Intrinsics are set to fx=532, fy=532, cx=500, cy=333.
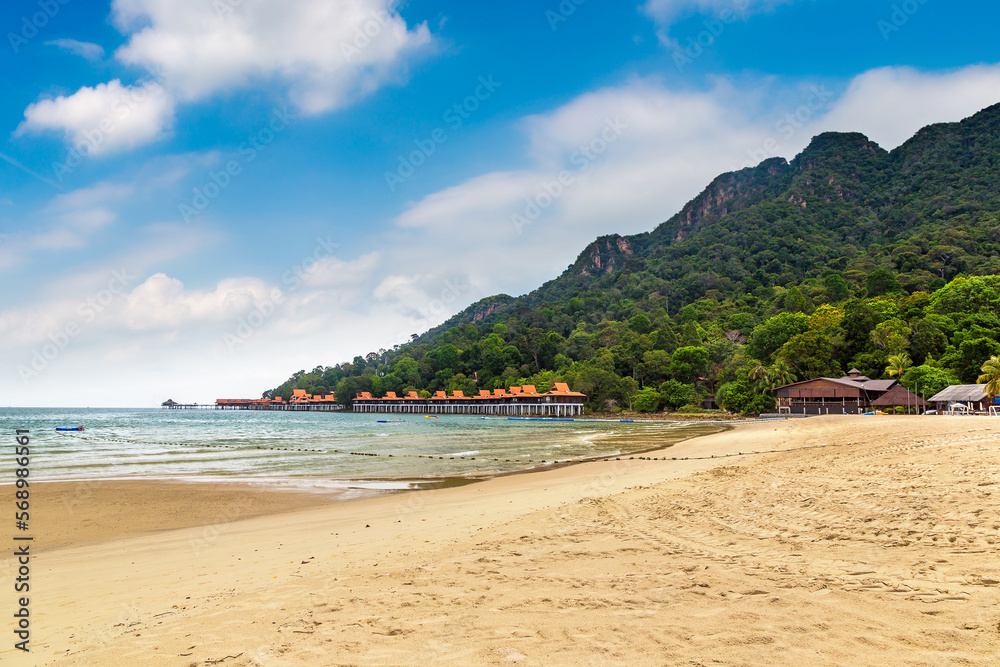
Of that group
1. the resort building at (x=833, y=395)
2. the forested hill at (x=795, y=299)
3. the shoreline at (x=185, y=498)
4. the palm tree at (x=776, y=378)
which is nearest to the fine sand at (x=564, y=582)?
the shoreline at (x=185, y=498)

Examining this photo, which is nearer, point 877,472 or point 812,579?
point 812,579

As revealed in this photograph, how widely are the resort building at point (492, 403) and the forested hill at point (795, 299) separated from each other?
5630 mm

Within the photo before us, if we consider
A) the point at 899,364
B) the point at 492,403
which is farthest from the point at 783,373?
the point at 492,403

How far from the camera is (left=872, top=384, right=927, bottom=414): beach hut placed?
2032 inches

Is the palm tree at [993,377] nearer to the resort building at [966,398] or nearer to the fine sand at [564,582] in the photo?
the resort building at [966,398]

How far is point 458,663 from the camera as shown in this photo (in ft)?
11.8

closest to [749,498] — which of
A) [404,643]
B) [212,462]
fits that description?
[404,643]

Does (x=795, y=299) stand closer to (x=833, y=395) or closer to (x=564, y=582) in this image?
(x=833, y=395)

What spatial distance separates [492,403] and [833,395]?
Result: 74285 millimetres

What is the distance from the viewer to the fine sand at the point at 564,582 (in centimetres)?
369

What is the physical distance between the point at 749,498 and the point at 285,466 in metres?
17.2

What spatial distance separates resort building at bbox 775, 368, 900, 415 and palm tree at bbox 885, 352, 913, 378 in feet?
8.89

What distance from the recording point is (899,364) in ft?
200

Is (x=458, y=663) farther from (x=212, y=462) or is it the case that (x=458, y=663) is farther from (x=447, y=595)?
(x=212, y=462)
